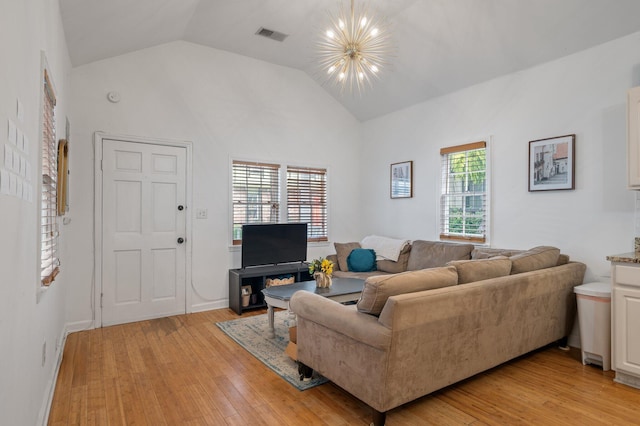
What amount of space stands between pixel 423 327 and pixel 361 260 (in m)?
2.90

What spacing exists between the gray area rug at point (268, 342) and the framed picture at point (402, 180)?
94.5 inches

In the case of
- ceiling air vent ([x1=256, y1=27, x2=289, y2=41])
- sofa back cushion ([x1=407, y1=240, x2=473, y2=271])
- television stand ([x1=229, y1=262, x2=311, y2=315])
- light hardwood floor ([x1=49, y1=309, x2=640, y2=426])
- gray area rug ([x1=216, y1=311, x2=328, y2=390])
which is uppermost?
ceiling air vent ([x1=256, y1=27, x2=289, y2=41])

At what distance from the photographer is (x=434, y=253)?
15.4ft

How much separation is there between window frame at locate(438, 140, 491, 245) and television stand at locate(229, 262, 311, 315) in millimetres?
1938

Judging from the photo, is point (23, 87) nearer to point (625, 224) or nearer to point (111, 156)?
point (111, 156)

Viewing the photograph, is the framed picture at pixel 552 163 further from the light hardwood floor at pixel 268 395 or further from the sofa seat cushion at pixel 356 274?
the sofa seat cushion at pixel 356 274

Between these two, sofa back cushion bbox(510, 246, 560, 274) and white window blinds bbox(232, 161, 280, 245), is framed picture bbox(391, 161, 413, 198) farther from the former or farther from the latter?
sofa back cushion bbox(510, 246, 560, 274)

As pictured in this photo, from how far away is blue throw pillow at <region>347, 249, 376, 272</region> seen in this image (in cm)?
514

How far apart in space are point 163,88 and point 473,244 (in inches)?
165

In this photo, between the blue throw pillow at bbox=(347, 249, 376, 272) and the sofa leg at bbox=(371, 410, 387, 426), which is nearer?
the sofa leg at bbox=(371, 410, 387, 426)

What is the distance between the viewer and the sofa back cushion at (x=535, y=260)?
312cm

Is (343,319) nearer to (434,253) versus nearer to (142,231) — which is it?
(434,253)

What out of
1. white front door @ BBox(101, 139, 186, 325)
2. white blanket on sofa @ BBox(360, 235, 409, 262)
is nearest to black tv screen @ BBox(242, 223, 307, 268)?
white front door @ BBox(101, 139, 186, 325)

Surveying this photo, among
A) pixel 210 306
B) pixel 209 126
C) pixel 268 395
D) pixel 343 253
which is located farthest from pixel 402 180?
pixel 268 395
